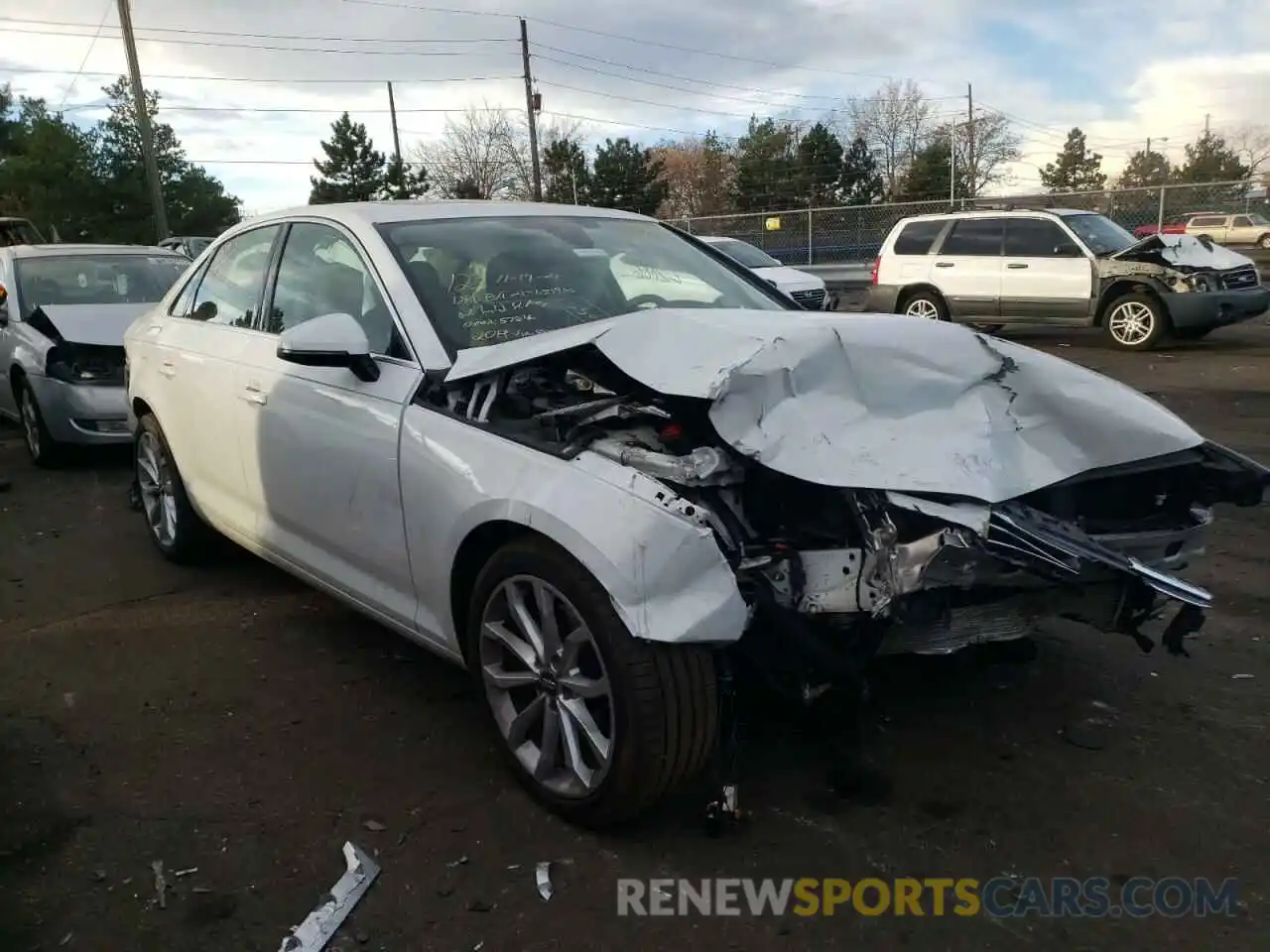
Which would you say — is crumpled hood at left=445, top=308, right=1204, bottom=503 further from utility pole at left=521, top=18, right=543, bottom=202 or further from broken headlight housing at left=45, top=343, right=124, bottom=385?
utility pole at left=521, top=18, right=543, bottom=202

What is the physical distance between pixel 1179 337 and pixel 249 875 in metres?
13.0

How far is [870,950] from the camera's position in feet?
7.61

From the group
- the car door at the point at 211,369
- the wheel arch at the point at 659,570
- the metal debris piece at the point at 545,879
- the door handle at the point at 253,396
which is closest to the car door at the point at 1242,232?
the car door at the point at 211,369

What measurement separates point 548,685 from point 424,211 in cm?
205

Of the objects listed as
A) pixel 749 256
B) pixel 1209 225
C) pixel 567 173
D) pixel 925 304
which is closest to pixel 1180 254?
pixel 925 304

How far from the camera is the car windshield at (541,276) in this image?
3439 millimetres

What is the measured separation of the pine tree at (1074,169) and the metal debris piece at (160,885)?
70.2 m

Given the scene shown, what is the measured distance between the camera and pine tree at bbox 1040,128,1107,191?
65.5 m

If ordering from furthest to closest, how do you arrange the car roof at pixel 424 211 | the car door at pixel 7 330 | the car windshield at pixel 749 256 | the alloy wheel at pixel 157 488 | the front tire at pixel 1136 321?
the car windshield at pixel 749 256 → the front tire at pixel 1136 321 → the car door at pixel 7 330 → the alloy wheel at pixel 157 488 → the car roof at pixel 424 211

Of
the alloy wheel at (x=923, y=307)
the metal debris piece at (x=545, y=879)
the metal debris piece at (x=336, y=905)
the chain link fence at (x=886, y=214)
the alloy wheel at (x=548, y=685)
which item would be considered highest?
the chain link fence at (x=886, y=214)

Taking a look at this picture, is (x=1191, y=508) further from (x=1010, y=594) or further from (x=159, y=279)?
(x=159, y=279)

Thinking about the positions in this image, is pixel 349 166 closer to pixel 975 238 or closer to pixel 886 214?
pixel 886 214

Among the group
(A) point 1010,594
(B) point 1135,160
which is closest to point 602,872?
(A) point 1010,594

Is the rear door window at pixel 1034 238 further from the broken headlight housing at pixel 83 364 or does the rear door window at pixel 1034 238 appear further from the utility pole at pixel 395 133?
the utility pole at pixel 395 133
